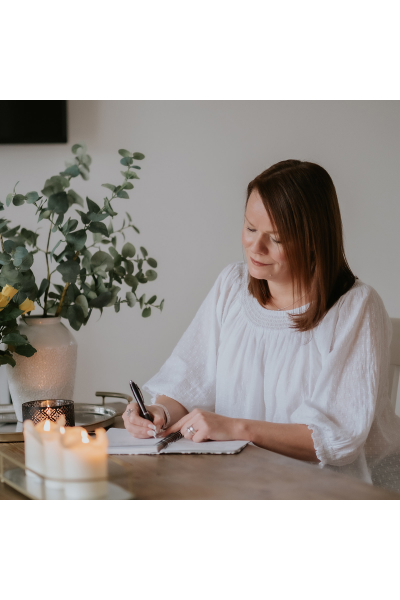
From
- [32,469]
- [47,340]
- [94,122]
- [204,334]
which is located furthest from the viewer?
[94,122]

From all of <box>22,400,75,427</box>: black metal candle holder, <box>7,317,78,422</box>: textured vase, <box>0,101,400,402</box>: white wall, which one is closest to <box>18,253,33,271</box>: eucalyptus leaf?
<box>7,317,78,422</box>: textured vase

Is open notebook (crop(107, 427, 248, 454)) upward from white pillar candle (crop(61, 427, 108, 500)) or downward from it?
downward

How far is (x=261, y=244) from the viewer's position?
120cm

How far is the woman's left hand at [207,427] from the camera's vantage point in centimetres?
95

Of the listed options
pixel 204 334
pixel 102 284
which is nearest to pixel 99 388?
pixel 204 334

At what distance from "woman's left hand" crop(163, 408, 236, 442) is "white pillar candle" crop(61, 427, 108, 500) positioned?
10.8 inches

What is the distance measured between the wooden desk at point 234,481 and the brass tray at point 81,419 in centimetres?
22

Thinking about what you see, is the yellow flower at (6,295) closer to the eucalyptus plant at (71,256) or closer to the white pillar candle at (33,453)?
the eucalyptus plant at (71,256)

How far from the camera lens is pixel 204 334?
1.40 meters

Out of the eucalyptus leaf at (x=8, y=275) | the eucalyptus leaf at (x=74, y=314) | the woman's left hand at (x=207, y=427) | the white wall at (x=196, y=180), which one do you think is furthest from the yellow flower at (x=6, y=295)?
the white wall at (x=196, y=180)

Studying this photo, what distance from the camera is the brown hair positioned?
1180 mm

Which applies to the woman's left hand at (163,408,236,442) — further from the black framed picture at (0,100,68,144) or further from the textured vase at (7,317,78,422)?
the black framed picture at (0,100,68,144)
